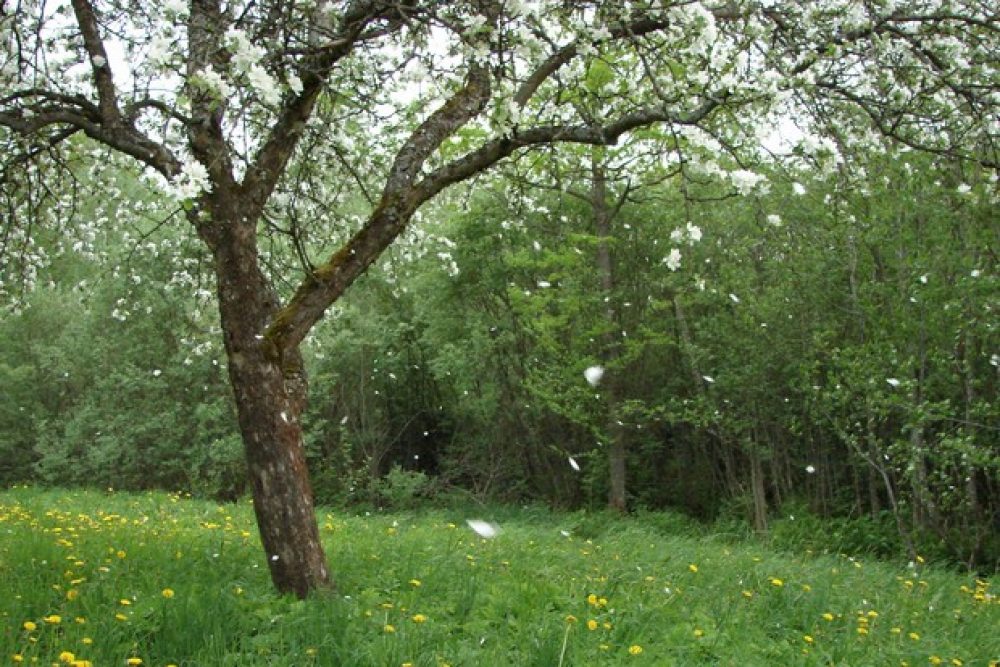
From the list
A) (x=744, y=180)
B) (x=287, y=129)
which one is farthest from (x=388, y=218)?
(x=744, y=180)

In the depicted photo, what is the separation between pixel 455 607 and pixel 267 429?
1.34 metres

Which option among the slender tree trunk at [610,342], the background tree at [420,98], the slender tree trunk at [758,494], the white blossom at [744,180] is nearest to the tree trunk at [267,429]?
the background tree at [420,98]

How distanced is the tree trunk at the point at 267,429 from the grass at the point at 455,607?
23cm

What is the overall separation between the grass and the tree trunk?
0.23m

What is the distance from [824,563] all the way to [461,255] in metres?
8.52

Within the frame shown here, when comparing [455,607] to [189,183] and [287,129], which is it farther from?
[287,129]

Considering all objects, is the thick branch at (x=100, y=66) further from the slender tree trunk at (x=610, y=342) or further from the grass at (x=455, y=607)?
the slender tree trunk at (x=610, y=342)

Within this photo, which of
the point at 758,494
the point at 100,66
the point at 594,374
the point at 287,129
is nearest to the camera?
the point at 287,129

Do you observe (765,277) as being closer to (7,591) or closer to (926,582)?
(926,582)

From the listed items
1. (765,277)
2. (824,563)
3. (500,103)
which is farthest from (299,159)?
(765,277)

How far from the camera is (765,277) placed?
12492 millimetres

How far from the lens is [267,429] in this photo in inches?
175

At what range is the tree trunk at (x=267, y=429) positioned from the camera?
4.46m

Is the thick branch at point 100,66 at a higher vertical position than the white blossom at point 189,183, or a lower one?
higher
